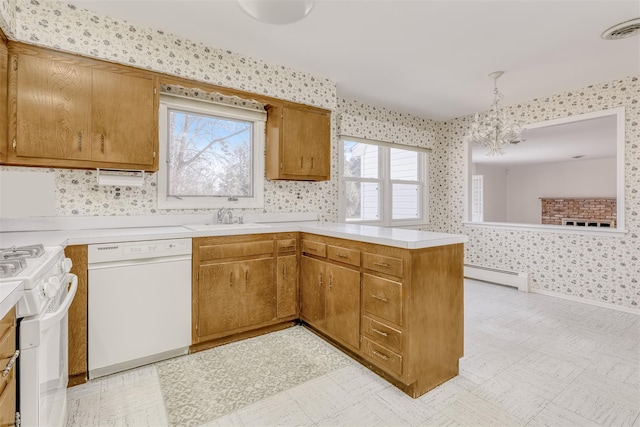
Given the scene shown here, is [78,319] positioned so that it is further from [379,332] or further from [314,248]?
[379,332]

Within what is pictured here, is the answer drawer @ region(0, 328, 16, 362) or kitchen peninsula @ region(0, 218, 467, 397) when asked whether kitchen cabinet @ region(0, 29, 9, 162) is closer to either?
kitchen peninsula @ region(0, 218, 467, 397)

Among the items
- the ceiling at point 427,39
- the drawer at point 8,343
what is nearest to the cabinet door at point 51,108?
the ceiling at point 427,39

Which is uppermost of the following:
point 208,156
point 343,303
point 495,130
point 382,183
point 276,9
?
point 276,9

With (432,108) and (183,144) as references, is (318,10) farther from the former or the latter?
(432,108)

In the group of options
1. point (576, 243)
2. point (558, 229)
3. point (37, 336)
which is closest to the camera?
point (37, 336)

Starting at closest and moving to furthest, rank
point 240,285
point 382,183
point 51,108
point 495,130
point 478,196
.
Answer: point 51,108
point 240,285
point 495,130
point 382,183
point 478,196

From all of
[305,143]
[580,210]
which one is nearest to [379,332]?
[305,143]

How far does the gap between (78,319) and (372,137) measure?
358 centimetres

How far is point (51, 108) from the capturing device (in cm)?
213

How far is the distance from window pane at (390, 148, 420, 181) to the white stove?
13.6ft

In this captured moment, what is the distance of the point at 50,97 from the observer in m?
2.13

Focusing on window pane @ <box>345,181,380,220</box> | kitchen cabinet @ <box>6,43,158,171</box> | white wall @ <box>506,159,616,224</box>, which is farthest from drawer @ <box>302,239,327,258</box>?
white wall @ <box>506,159,616,224</box>

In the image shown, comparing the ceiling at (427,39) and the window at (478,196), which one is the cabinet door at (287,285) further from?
the window at (478,196)

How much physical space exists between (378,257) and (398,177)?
2.94 m
